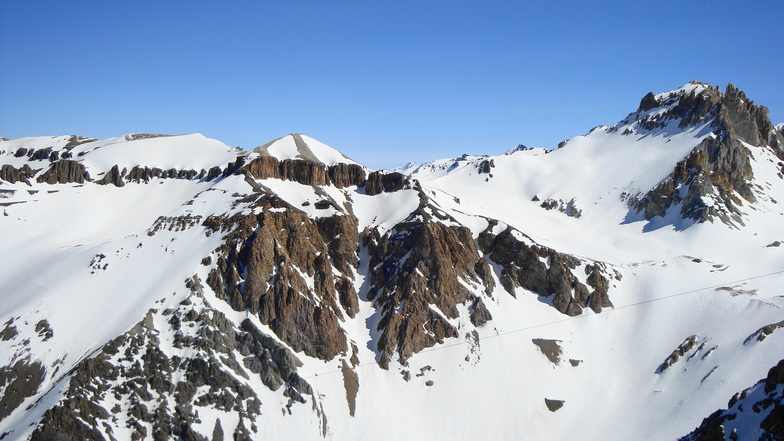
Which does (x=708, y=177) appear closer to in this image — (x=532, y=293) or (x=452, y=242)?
(x=532, y=293)

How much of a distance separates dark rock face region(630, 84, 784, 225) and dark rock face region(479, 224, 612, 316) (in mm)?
42885

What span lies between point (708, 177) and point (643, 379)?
6952 centimetres

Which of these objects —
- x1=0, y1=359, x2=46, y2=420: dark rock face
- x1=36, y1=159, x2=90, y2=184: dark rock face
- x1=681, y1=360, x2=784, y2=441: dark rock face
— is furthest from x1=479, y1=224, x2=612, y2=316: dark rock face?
x1=36, y1=159, x2=90, y2=184: dark rock face

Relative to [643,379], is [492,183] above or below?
above

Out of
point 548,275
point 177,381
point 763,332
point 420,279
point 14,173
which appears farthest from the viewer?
point 14,173

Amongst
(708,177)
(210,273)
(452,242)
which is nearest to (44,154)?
(210,273)

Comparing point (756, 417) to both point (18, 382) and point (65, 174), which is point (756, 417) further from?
point (65, 174)

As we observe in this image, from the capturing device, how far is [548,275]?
93312mm

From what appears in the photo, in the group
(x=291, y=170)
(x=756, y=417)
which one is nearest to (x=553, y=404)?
(x=756, y=417)

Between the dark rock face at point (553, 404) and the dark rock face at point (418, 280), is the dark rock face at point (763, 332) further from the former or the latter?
the dark rock face at point (418, 280)

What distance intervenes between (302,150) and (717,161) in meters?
104

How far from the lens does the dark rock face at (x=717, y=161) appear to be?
122375 millimetres

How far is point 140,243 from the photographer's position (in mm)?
→ 84750

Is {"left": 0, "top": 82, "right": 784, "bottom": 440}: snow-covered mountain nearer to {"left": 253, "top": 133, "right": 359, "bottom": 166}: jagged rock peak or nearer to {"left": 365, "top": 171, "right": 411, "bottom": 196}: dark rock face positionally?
{"left": 365, "top": 171, "right": 411, "bottom": 196}: dark rock face
